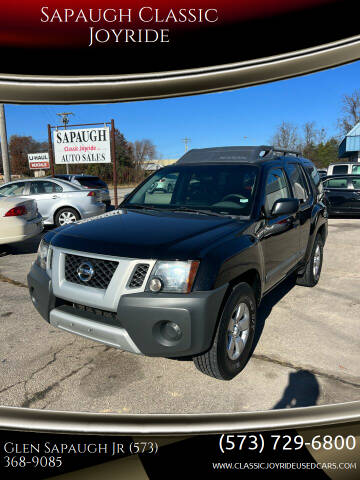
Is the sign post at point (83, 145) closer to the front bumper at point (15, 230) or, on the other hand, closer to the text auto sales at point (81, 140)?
the text auto sales at point (81, 140)

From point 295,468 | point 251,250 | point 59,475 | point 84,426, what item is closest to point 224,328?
point 251,250

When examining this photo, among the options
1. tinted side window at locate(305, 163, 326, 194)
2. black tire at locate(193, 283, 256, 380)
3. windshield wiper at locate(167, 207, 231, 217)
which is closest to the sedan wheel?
tinted side window at locate(305, 163, 326, 194)

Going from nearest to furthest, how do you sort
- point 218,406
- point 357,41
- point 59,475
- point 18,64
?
1. point 59,475
2. point 218,406
3. point 357,41
4. point 18,64

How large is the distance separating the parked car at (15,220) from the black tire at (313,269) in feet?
15.7

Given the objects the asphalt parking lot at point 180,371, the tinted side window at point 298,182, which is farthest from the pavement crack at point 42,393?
the tinted side window at point 298,182

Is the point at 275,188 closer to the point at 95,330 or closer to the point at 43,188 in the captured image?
the point at 95,330

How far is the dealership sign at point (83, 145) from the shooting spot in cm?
1425

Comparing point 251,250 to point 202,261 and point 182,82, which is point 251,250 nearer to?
point 202,261

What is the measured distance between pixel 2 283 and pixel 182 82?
3812 millimetres

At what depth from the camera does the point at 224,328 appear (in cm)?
256

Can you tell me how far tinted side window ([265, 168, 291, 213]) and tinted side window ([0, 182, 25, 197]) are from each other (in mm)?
7871

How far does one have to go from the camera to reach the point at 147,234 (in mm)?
2693

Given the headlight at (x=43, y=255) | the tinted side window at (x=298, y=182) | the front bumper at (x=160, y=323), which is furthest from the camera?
the tinted side window at (x=298, y=182)

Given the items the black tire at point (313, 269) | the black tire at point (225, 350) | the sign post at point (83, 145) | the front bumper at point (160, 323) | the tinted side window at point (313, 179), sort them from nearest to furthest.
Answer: the front bumper at point (160, 323) < the black tire at point (225, 350) < the black tire at point (313, 269) < the tinted side window at point (313, 179) < the sign post at point (83, 145)
